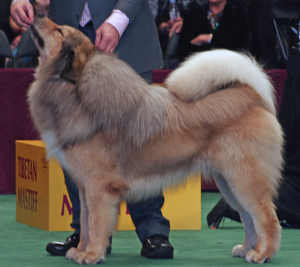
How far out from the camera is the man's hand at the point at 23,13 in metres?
2.74

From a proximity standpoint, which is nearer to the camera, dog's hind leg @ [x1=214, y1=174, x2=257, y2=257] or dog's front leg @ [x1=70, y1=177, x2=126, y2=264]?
dog's front leg @ [x1=70, y1=177, x2=126, y2=264]

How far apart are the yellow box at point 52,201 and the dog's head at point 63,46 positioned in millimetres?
1078

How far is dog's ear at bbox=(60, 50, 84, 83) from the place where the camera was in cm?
259

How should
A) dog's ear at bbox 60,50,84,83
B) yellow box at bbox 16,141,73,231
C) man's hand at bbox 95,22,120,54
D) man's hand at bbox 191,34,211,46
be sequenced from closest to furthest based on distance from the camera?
dog's ear at bbox 60,50,84,83 < man's hand at bbox 95,22,120,54 < yellow box at bbox 16,141,73,231 < man's hand at bbox 191,34,211,46

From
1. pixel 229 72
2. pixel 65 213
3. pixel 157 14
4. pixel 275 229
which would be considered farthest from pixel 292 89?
pixel 157 14

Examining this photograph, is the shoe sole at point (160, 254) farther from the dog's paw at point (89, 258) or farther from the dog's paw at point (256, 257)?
the dog's paw at point (256, 257)

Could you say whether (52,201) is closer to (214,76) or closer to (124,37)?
(124,37)

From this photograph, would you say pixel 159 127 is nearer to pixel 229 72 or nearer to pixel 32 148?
pixel 229 72

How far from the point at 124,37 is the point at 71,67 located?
0.53 metres

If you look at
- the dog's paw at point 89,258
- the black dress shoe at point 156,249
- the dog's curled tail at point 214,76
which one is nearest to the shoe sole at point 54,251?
the dog's paw at point 89,258

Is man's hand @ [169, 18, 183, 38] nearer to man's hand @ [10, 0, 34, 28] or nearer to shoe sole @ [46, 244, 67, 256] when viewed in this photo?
man's hand @ [10, 0, 34, 28]

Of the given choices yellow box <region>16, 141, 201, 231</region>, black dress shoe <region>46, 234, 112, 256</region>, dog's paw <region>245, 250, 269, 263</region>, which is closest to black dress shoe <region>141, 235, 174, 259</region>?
black dress shoe <region>46, 234, 112, 256</region>

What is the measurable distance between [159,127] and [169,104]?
0.15 meters

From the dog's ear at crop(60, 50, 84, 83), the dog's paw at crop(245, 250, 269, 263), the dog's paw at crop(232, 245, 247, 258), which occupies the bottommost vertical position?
the dog's paw at crop(232, 245, 247, 258)
